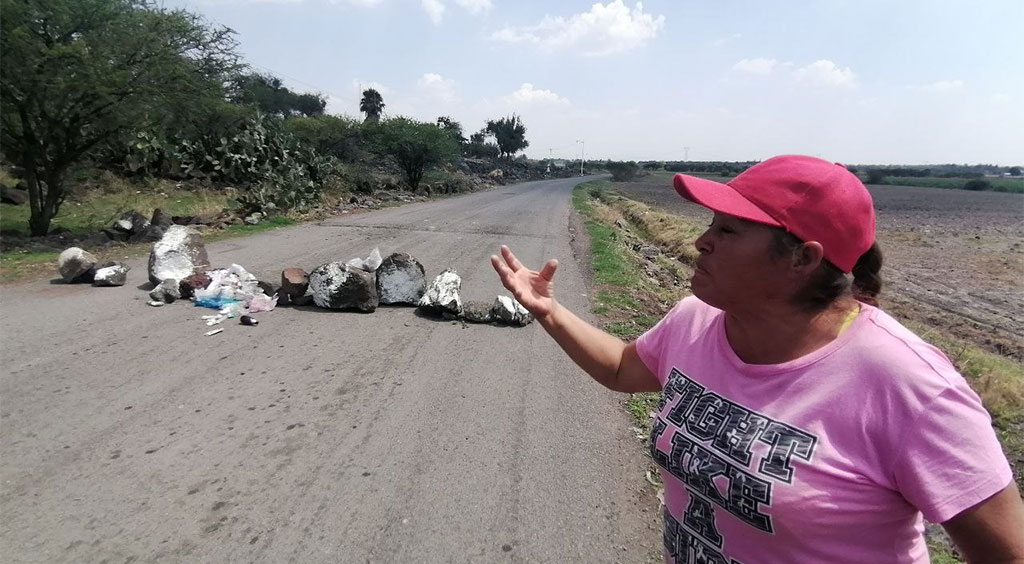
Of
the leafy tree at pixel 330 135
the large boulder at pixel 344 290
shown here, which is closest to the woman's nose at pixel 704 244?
the large boulder at pixel 344 290

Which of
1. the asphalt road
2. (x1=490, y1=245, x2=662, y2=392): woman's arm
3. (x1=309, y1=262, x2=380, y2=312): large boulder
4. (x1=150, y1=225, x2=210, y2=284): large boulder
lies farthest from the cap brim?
(x1=150, y1=225, x2=210, y2=284): large boulder

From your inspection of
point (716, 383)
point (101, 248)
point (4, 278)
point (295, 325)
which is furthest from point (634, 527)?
point (101, 248)

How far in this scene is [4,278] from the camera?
295 inches

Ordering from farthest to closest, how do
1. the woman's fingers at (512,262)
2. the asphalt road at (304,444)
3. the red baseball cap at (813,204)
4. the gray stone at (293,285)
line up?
the gray stone at (293,285) → the asphalt road at (304,444) → the woman's fingers at (512,262) → the red baseball cap at (813,204)

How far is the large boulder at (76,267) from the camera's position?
7.12 m

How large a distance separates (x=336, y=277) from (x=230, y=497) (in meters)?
3.74

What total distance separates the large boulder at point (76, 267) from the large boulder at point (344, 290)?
3.22 m

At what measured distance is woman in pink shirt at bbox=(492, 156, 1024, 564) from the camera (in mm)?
1127

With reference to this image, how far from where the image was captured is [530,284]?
225cm

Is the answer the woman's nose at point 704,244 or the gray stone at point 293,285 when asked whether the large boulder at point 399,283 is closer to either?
the gray stone at point 293,285

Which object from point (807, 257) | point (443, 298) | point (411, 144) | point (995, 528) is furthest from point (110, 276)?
point (411, 144)

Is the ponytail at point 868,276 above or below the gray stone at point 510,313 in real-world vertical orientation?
above

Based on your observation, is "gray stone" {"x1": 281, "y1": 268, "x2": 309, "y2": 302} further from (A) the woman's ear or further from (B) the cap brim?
(A) the woman's ear

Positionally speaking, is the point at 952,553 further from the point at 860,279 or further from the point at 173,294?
the point at 173,294
